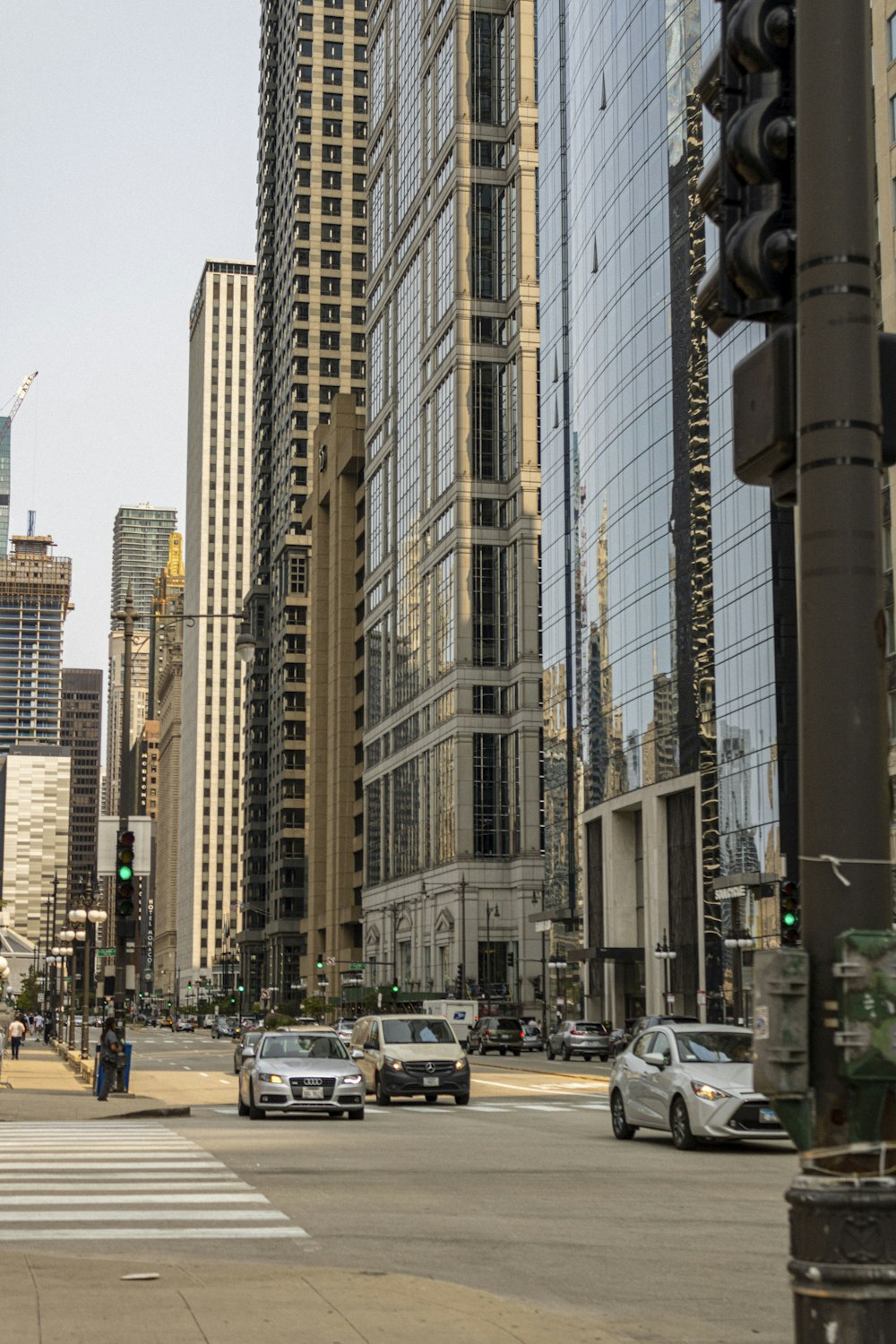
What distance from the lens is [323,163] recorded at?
186625mm

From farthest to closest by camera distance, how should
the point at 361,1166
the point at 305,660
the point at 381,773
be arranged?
the point at 305,660, the point at 381,773, the point at 361,1166

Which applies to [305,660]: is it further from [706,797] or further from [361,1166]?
[361,1166]

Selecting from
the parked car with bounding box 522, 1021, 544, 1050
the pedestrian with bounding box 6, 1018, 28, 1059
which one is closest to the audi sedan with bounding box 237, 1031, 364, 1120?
the pedestrian with bounding box 6, 1018, 28, 1059

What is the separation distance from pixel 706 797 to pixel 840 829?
6872 cm

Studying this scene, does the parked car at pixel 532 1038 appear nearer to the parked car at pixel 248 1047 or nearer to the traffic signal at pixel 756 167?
the parked car at pixel 248 1047

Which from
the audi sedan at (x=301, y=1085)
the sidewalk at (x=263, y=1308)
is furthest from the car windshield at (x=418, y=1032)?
the sidewalk at (x=263, y=1308)

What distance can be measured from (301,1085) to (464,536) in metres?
87.7

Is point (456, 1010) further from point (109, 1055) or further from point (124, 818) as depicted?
point (124, 818)

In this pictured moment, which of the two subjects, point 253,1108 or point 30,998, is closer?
point 253,1108

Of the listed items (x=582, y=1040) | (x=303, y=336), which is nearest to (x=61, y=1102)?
(x=582, y=1040)

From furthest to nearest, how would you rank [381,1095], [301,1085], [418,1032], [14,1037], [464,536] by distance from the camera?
[464,536] < [14,1037] < [418,1032] < [381,1095] < [301,1085]

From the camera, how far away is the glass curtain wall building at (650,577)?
68500 mm

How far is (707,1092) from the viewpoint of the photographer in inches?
836

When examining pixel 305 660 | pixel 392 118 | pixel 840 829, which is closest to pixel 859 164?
pixel 840 829
